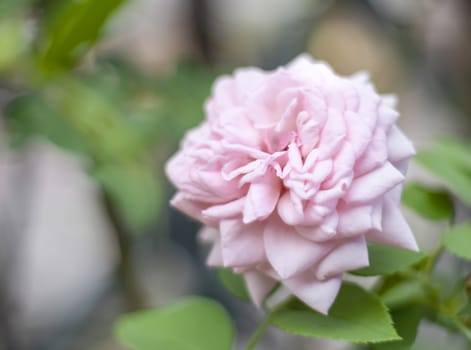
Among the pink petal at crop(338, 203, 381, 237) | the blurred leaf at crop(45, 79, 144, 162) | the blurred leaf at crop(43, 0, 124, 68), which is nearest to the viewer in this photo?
the pink petal at crop(338, 203, 381, 237)

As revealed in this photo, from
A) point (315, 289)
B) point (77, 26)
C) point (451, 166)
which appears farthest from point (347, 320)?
point (77, 26)

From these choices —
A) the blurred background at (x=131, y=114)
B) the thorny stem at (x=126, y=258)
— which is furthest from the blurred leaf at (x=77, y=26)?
the thorny stem at (x=126, y=258)

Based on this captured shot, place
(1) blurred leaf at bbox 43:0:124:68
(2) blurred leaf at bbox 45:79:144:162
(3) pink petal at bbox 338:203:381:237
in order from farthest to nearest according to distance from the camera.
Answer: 1. (2) blurred leaf at bbox 45:79:144:162
2. (1) blurred leaf at bbox 43:0:124:68
3. (3) pink petal at bbox 338:203:381:237

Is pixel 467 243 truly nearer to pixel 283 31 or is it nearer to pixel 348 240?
pixel 348 240

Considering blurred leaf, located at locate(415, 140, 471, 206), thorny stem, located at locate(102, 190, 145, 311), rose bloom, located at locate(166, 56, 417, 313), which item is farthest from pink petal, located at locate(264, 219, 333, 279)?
thorny stem, located at locate(102, 190, 145, 311)

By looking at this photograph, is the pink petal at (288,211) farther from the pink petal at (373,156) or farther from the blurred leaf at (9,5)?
the blurred leaf at (9,5)

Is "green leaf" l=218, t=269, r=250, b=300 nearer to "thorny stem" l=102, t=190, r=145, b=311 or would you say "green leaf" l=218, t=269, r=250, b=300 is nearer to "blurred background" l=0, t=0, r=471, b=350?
"blurred background" l=0, t=0, r=471, b=350
